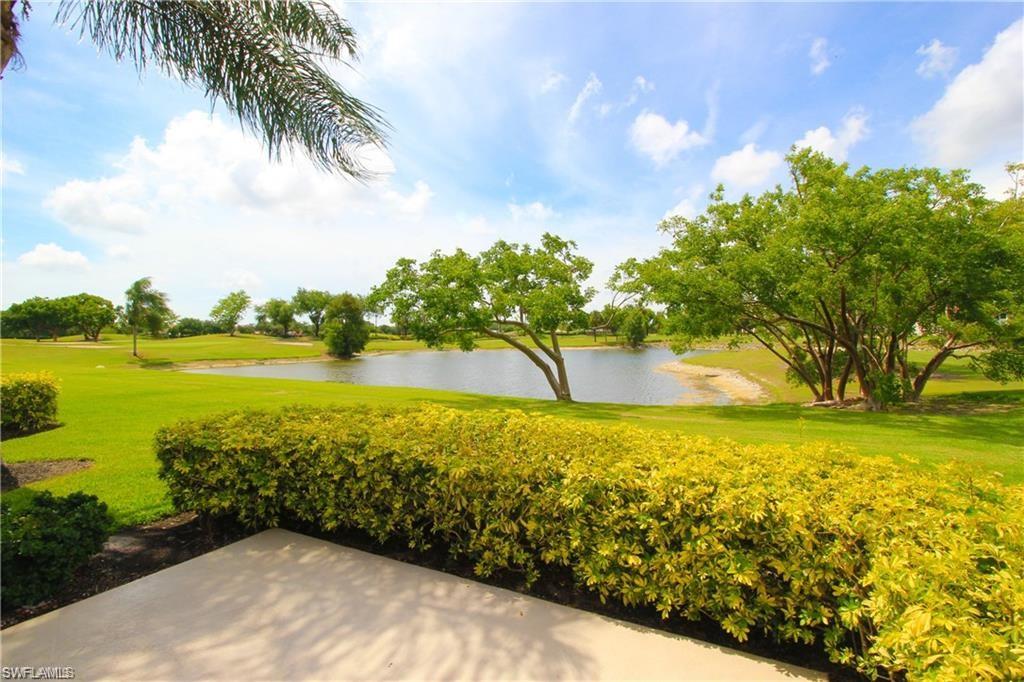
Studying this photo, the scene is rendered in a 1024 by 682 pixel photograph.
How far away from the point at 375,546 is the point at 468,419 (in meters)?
1.52

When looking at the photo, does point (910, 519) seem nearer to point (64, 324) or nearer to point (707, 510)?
point (707, 510)

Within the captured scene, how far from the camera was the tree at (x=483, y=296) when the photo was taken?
16812 millimetres

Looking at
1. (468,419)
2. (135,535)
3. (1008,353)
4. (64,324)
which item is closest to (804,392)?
(1008,353)

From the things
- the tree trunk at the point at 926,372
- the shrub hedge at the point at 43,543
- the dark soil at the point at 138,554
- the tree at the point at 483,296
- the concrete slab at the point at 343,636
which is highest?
the tree at the point at 483,296

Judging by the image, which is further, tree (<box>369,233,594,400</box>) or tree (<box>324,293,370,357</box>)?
tree (<box>324,293,370,357</box>)

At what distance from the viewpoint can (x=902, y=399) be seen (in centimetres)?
1612

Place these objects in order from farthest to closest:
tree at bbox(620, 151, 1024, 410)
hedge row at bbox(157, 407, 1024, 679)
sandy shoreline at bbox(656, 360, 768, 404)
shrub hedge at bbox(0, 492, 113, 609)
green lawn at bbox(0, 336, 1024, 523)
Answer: sandy shoreline at bbox(656, 360, 768, 404) → tree at bbox(620, 151, 1024, 410) → green lawn at bbox(0, 336, 1024, 523) → shrub hedge at bbox(0, 492, 113, 609) → hedge row at bbox(157, 407, 1024, 679)

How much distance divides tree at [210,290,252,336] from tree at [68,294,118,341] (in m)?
34.8

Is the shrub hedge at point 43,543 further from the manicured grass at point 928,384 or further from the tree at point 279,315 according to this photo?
the tree at point 279,315

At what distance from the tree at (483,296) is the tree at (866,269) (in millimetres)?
3172

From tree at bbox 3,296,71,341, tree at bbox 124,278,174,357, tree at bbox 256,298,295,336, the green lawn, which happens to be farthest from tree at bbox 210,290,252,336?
the green lawn

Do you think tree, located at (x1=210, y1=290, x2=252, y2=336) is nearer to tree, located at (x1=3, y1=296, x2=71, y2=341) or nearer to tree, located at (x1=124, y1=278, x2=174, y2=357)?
tree, located at (x1=3, y1=296, x2=71, y2=341)

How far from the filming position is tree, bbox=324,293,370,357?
58.2m

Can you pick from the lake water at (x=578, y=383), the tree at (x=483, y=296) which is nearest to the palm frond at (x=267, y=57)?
the tree at (x=483, y=296)
